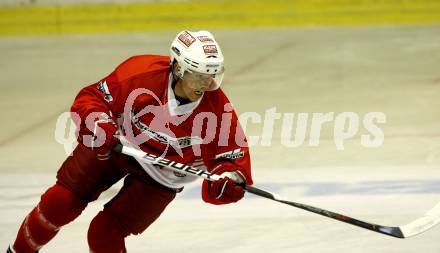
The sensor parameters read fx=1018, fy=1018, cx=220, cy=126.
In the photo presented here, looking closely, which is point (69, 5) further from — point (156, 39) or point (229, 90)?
point (229, 90)

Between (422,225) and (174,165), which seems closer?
(174,165)

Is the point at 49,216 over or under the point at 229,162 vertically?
under

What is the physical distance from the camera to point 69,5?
10109 mm

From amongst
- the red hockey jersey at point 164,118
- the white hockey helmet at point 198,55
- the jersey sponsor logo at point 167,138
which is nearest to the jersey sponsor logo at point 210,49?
the white hockey helmet at point 198,55

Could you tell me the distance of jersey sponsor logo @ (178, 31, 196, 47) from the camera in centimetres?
386

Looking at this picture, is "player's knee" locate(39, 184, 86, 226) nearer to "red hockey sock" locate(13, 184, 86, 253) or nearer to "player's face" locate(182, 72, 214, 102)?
"red hockey sock" locate(13, 184, 86, 253)

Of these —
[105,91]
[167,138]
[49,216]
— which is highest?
[105,91]

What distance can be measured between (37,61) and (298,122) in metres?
3.27

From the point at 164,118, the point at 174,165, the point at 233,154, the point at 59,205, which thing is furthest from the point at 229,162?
the point at 59,205

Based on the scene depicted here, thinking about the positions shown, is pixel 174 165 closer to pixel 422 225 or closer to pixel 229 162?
pixel 229 162

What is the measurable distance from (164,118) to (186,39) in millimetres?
329

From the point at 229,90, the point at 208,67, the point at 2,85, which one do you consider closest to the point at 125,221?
the point at 208,67

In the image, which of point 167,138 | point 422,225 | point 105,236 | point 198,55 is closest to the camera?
point 198,55

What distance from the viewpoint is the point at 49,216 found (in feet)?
12.9
